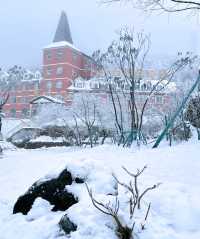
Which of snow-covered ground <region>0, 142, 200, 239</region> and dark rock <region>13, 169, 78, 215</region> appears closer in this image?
snow-covered ground <region>0, 142, 200, 239</region>

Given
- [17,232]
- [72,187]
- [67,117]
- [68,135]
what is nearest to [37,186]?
[72,187]

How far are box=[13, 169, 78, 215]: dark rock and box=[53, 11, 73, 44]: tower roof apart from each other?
71.4 meters

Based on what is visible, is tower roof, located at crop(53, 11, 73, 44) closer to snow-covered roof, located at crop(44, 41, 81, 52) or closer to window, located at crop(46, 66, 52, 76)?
snow-covered roof, located at crop(44, 41, 81, 52)

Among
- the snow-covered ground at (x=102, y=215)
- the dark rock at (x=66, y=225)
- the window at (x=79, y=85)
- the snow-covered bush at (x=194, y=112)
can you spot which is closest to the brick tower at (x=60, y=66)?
the window at (x=79, y=85)

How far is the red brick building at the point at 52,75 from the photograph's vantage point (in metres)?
71.9

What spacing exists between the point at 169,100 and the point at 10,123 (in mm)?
21295

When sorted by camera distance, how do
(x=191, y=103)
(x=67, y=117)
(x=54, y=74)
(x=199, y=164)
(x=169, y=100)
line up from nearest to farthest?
1. (x=199, y=164)
2. (x=191, y=103)
3. (x=169, y=100)
4. (x=67, y=117)
5. (x=54, y=74)

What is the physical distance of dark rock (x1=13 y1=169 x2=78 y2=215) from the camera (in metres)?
5.77

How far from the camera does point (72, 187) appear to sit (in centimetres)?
584

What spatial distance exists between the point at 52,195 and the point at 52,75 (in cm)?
6779

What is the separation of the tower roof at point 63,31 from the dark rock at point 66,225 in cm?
7257

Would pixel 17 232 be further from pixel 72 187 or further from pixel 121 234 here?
pixel 121 234

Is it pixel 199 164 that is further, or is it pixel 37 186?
pixel 199 164

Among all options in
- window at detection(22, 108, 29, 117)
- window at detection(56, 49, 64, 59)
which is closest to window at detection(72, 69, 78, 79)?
window at detection(56, 49, 64, 59)
